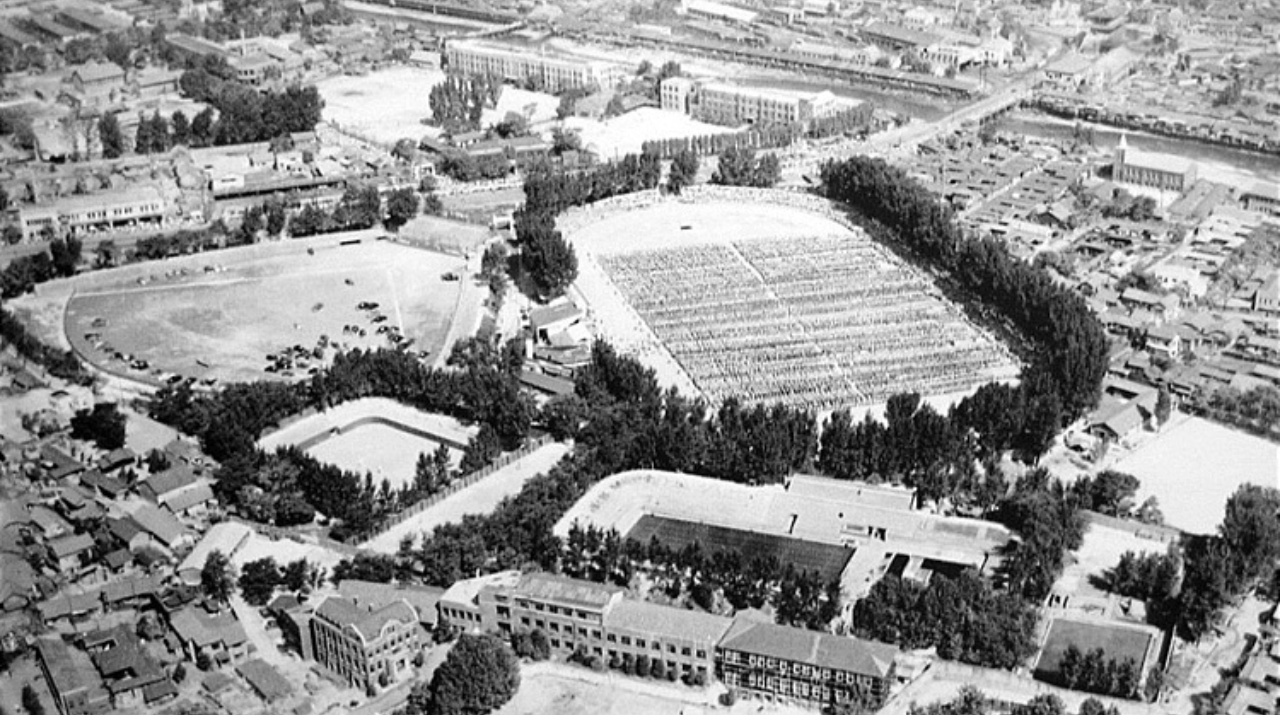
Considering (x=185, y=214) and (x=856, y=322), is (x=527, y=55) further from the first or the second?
(x=856, y=322)

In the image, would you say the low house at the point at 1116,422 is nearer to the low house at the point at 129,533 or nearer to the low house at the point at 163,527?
the low house at the point at 163,527

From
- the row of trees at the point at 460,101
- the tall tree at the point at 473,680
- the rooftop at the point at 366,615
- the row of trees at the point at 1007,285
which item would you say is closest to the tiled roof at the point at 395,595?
the rooftop at the point at 366,615

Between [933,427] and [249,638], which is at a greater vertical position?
[933,427]

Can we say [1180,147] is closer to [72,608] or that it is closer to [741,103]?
[741,103]

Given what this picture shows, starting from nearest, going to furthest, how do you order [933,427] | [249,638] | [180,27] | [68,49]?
[249,638] < [933,427] < [68,49] < [180,27]

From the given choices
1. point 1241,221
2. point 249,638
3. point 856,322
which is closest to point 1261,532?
point 856,322

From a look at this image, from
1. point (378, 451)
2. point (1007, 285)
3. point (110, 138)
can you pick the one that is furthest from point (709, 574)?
point (110, 138)

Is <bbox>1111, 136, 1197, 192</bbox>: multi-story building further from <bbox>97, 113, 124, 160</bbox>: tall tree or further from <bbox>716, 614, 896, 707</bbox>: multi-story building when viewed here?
<bbox>97, 113, 124, 160</bbox>: tall tree
